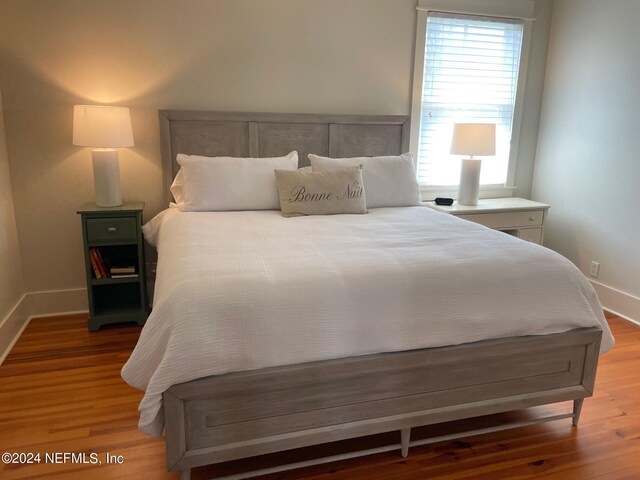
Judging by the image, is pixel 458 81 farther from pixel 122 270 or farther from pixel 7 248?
pixel 7 248

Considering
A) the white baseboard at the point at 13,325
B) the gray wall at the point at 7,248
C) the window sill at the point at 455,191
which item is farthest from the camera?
the window sill at the point at 455,191

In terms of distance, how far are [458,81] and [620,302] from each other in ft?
6.66

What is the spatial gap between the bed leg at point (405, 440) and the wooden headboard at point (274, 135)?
2113mm

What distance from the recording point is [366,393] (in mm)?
1785

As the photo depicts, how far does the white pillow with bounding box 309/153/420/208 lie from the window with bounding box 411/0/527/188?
669mm

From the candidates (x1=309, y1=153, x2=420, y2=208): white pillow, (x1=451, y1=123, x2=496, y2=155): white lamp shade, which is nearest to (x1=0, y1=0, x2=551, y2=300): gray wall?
(x1=309, y1=153, x2=420, y2=208): white pillow

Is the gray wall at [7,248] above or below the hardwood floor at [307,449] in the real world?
above

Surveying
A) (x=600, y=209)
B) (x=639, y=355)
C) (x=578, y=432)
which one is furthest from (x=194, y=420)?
(x=600, y=209)

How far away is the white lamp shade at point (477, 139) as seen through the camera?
351cm

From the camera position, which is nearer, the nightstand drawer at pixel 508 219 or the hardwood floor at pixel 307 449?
the hardwood floor at pixel 307 449

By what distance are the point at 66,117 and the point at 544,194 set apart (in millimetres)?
3708

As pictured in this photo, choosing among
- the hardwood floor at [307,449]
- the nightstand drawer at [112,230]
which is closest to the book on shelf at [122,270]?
the nightstand drawer at [112,230]

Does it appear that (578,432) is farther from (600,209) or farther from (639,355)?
(600,209)

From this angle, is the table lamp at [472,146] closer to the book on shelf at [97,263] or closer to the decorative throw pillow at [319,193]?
the decorative throw pillow at [319,193]
